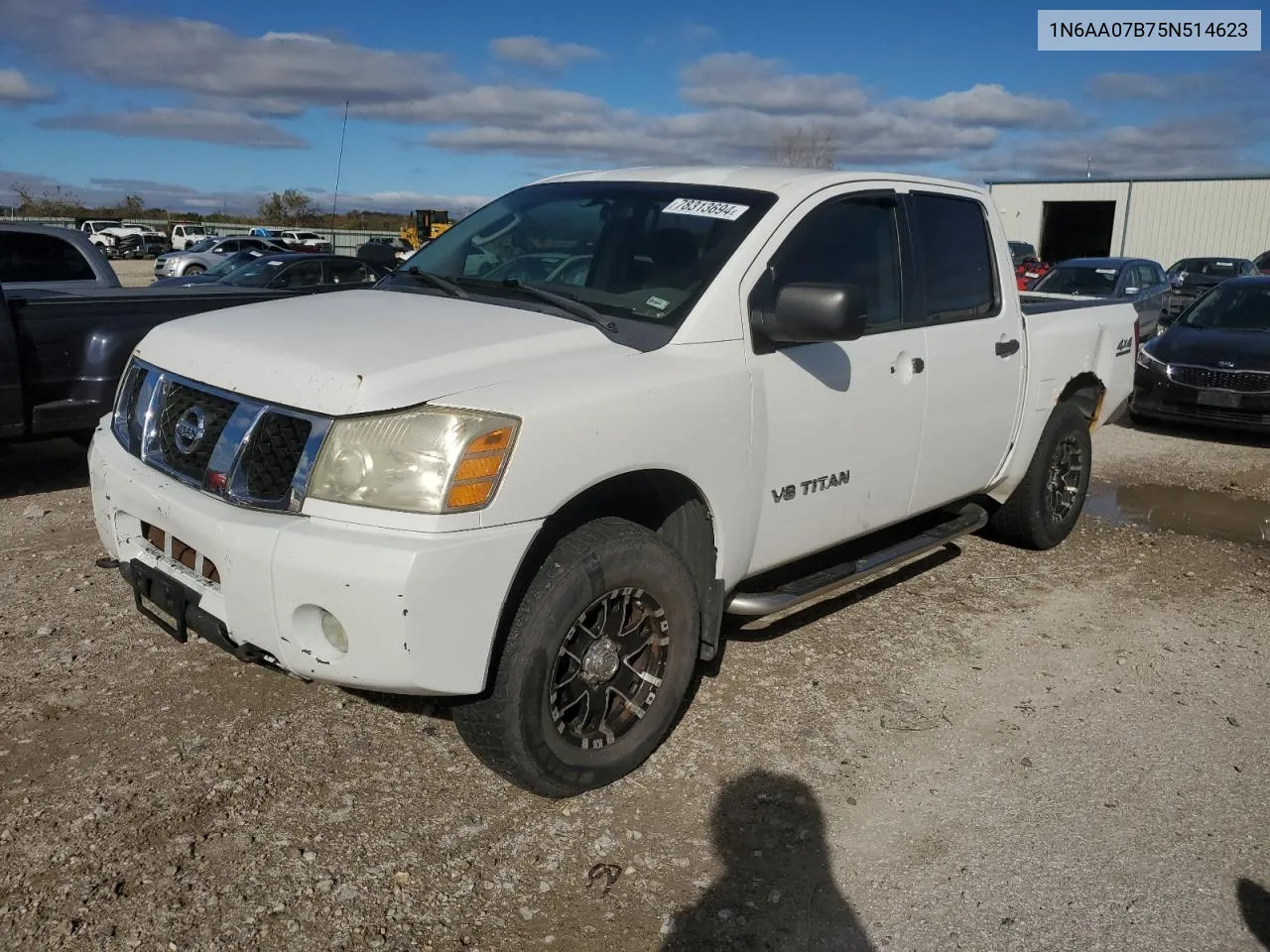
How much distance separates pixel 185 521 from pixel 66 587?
2.44m

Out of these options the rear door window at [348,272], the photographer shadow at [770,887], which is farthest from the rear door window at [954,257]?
the rear door window at [348,272]

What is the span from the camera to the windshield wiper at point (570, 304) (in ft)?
11.2

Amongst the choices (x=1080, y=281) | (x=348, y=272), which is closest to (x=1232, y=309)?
(x=1080, y=281)

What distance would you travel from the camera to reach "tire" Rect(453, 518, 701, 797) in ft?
9.71

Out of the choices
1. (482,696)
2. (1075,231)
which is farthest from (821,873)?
(1075,231)

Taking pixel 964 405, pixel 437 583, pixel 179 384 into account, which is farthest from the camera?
pixel 964 405

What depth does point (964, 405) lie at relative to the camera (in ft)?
15.1

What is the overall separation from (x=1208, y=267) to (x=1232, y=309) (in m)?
14.2

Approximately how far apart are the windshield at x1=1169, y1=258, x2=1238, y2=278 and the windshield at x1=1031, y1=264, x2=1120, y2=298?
8549mm

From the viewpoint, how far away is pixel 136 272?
35.2 meters

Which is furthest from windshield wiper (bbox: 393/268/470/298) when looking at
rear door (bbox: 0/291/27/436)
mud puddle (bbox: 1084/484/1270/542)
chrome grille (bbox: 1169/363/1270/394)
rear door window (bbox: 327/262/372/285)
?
rear door window (bbox: 327/262/372/285)

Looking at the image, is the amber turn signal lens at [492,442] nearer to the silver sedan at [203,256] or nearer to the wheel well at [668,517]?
the wheel well at [668,517]

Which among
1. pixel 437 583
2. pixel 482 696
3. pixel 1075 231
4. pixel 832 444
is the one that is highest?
pixel 1075 231

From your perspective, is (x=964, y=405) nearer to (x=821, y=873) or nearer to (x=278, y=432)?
(x=821, y=873)
